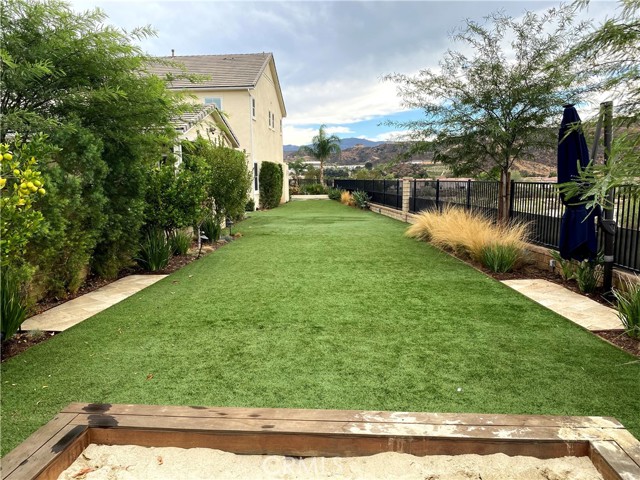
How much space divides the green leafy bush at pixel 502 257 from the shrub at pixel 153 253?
19.7 feet

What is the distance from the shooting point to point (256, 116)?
22328mm

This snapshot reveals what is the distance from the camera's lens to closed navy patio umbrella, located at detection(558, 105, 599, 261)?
5750 mm

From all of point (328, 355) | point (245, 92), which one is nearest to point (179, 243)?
point (328, 355)

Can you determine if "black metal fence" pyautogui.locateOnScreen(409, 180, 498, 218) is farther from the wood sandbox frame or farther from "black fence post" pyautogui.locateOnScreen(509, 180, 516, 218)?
the wood sandbox frame

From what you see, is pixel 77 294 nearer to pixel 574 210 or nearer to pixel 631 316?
pixel 631 316

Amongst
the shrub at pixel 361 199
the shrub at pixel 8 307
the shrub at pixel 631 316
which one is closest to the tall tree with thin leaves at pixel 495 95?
Answer: the shrub at pixel 631 316

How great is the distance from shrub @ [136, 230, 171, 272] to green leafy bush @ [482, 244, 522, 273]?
600cm

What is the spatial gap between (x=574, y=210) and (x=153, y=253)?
22.8 ft

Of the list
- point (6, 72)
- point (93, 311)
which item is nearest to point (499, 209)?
point (93, 311)

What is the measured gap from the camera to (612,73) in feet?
12.5

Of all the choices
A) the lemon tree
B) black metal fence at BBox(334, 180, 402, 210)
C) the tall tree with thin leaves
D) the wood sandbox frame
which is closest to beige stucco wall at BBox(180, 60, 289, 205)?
black metal fence at BBox(334, 180, 402, 210)

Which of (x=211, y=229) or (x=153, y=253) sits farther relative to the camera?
(x=211, y=229)

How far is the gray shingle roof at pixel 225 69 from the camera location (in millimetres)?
20859

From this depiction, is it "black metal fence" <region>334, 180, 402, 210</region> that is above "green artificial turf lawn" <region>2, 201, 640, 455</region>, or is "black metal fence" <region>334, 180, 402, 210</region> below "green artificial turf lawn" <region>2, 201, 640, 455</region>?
above
